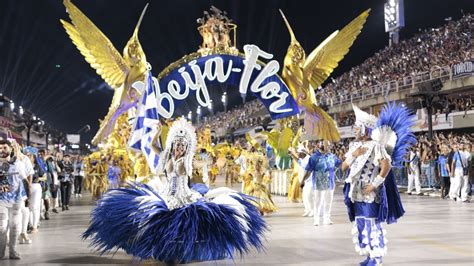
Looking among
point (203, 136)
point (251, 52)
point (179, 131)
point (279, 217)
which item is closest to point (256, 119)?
point (203, 136)

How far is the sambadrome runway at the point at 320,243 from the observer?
845 centimetres

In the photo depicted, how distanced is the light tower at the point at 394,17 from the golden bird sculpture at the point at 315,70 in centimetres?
4448

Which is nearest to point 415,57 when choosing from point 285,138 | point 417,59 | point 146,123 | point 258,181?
point 417,59

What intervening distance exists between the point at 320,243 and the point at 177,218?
3195mm

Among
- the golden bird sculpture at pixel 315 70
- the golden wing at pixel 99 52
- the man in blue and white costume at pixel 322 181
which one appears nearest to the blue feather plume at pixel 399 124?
the man in blue and white costume at pixel 322 181

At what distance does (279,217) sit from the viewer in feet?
48.8

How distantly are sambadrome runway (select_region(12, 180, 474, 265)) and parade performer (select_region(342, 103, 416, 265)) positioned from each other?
25.4 inches

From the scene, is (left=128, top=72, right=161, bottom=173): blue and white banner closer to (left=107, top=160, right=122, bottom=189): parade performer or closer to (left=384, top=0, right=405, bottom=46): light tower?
(left=107, top=160, right=122, bottom=189): parade performer

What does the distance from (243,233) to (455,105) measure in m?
23.6

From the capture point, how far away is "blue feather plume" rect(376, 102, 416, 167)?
7883mm

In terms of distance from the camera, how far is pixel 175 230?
7711 mm

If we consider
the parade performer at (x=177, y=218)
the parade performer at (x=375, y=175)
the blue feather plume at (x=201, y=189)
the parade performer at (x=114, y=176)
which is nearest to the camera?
the parade performer at (x=375, y=175)

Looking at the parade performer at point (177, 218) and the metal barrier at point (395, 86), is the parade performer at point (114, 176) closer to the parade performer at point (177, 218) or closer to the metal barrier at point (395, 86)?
the parade performer at point (177, 218)

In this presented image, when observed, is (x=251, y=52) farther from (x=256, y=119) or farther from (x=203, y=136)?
(x=256, y=119)
